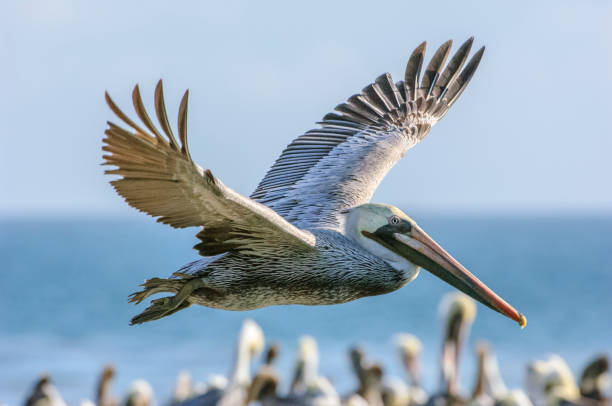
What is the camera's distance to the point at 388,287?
17.2 ft

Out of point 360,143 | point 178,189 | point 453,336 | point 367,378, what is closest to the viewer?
point 178,189

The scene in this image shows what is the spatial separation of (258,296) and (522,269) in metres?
67.3

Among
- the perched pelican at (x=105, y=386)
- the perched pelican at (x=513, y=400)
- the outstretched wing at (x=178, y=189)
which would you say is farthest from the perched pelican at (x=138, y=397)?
the outstretched wing at (x=178, y=189)

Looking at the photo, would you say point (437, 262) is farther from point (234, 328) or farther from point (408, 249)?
point (234, 328)

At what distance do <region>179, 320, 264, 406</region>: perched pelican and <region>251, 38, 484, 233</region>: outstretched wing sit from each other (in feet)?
16.7

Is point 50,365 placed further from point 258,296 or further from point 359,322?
point 258,296

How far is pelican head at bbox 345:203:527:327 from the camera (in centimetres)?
525

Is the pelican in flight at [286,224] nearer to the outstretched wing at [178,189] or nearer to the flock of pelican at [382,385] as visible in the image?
the outstretched wing at [178,189]

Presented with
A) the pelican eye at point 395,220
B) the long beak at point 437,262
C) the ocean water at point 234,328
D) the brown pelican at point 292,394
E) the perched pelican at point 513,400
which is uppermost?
the ocean water at point 234,328

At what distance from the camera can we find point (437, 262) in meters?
5.29

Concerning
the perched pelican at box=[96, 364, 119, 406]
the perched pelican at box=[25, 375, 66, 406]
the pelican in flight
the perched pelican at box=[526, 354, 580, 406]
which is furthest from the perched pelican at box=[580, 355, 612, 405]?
the pelican in flight

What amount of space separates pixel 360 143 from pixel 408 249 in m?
1.81

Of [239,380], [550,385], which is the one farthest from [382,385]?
[550,385]

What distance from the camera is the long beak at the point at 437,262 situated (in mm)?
5230
